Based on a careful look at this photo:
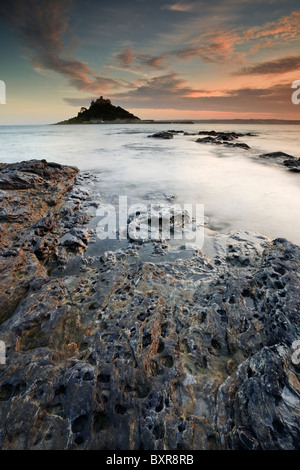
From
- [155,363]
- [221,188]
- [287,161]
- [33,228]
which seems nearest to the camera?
[155,363]

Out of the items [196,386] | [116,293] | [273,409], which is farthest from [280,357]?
[116,293]

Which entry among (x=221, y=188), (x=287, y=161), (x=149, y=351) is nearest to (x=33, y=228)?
(x=149, y=351)

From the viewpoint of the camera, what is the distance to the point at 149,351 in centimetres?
247

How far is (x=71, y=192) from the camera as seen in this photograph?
28.2ft

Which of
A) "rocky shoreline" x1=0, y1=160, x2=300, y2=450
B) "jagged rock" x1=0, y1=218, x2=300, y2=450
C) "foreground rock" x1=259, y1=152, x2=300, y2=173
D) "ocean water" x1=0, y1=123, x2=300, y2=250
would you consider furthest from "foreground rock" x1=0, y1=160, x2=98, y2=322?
"foreground rock" x1=259, y1=152, x2=300, y2=173

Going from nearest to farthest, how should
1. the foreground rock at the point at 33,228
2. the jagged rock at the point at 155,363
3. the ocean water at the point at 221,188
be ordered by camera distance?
the jagged rock at the point at 155,363
the foreground rock at the point at 33,228
the ocean water at the point at 221,188

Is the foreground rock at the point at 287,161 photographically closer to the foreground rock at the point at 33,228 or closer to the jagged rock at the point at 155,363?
the jagged rock at the point at 155,363

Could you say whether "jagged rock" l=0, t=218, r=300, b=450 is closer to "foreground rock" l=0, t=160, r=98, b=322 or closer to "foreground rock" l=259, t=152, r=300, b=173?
"foreground rock" l=0, t=160, r=98, b=322

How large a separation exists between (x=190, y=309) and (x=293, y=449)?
1.75 meters

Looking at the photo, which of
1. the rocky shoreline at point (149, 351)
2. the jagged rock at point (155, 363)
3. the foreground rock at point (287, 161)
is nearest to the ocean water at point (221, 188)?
the foreground rock at point (287, 161)

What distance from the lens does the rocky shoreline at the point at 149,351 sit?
182cm

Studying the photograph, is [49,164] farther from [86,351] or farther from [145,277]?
[86,351]

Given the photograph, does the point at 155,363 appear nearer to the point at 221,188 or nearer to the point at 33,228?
the point at 33,228

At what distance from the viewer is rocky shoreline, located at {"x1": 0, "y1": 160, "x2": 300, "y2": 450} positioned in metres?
1.82
